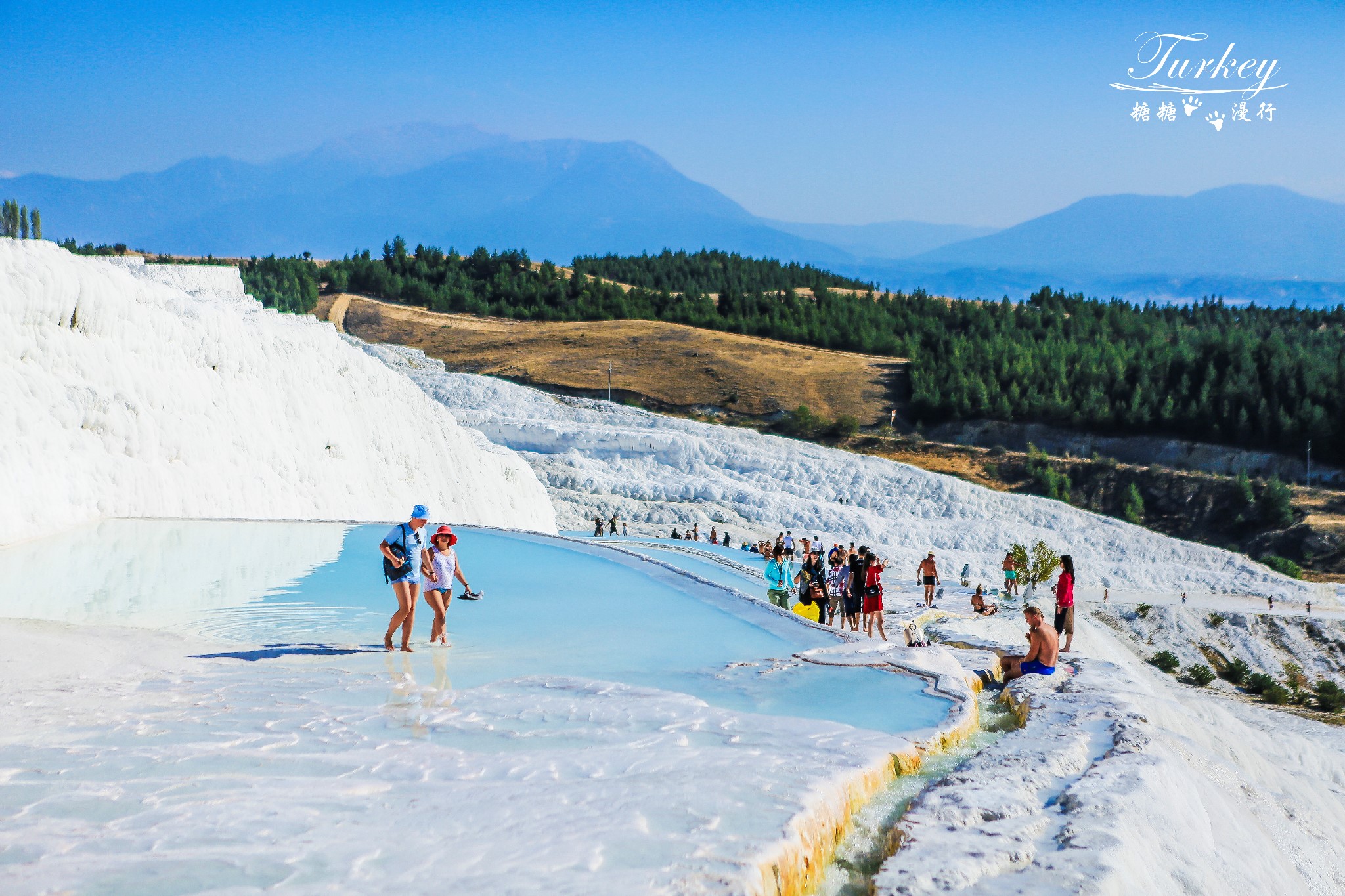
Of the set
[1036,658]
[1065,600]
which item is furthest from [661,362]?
[1036,658]

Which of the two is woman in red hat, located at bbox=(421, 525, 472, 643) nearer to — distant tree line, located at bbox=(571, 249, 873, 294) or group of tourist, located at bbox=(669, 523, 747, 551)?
group of tourist, located at bbox=(669, 523, 747, 551)

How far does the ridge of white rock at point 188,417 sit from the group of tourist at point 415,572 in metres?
5.88

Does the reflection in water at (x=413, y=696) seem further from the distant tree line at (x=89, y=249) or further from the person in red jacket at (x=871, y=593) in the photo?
the distant tree line at (x=89, y=249)

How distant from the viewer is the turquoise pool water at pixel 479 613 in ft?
22.6

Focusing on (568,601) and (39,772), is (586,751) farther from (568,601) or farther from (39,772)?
(568,601)

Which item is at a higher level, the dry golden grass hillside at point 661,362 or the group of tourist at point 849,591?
the dry golden grass hillside at point 661,362

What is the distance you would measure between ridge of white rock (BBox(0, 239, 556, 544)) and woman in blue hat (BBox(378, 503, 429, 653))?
5.90 m

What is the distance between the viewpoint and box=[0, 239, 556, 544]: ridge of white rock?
12344 mm

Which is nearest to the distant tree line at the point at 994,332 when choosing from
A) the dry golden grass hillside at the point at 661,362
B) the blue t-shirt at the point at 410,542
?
the dry golden grass hillside at the point at 661,362

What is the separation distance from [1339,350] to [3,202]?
6460 centimetres

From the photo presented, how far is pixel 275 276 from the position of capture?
75.2m

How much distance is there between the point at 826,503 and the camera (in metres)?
36.4

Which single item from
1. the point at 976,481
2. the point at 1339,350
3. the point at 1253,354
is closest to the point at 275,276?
the point at 976,481

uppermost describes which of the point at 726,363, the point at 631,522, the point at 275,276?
the point at 275,276
